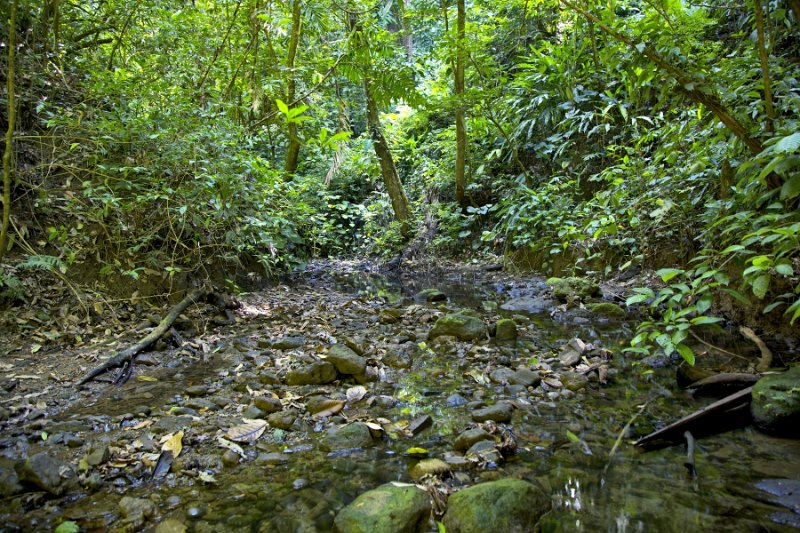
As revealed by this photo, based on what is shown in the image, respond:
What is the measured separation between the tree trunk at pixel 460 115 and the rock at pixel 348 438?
21.3 ft

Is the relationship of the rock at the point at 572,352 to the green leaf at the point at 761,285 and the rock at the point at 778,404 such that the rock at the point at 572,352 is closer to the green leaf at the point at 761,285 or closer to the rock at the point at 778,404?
the rock at the point at 778,404

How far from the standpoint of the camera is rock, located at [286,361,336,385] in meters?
3.49

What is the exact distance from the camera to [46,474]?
2057mm

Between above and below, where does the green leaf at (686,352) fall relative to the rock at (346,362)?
above

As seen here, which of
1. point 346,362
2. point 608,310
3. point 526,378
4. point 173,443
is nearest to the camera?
point 173,443

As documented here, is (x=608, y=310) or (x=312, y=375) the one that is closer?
(x=312, y=375)

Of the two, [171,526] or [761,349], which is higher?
[761,349]

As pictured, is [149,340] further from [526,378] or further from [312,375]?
[526,378]

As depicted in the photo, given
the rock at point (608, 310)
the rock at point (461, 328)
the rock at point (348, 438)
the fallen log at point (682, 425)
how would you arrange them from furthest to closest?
the rock at point (608, 310) → the rock at point (461, 328) → the rock at point (348, 438) → the fallen log at point (682, 425)

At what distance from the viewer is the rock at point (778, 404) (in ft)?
7.44

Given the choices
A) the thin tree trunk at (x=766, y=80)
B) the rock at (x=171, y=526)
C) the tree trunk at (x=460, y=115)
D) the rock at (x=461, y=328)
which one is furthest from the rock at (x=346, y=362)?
the tree trunk at (x=460, y=115)

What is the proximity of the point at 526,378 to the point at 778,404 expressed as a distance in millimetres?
1485

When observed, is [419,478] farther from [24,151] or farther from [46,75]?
[46,75]

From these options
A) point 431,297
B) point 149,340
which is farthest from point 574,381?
point 149,340
